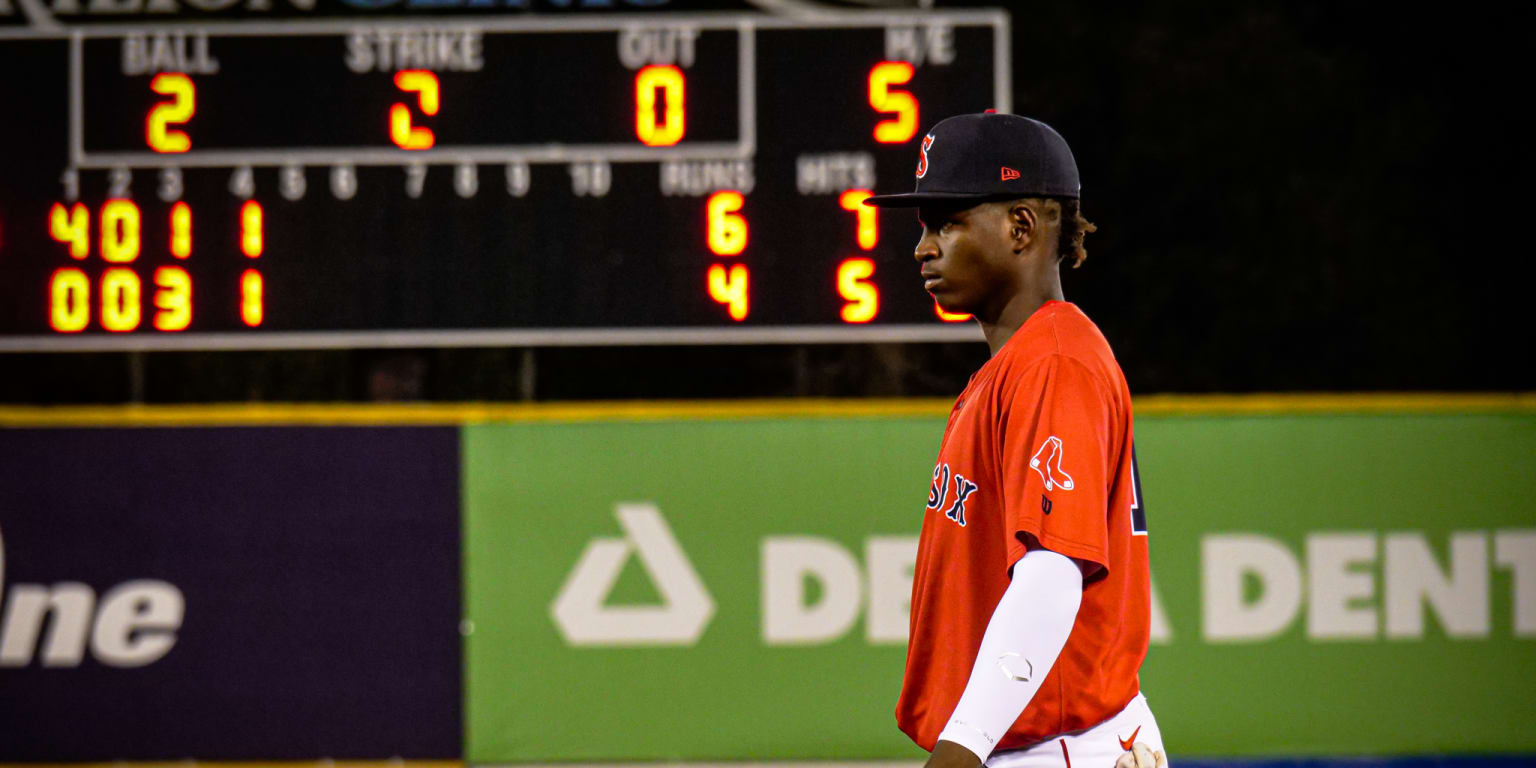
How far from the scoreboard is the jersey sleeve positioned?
3057 millimetres

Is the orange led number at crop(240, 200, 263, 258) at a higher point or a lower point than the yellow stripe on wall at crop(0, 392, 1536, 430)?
higher

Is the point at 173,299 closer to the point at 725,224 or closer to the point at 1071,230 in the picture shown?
the point at 725,224

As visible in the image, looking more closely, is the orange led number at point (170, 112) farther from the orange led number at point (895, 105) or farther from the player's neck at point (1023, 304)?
the player's neck at point (1023, 304)

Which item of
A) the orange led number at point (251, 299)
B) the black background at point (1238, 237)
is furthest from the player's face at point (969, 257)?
the black background at point (1238, 237)

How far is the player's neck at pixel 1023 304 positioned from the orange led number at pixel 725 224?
2933 millimetres

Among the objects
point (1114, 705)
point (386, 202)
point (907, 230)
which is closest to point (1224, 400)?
point (907, 230)

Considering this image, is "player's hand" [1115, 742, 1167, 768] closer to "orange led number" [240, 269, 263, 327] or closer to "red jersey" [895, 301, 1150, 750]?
"red jersey" [895, 301, 1150, 750]

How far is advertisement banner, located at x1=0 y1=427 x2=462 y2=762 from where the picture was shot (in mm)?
4586

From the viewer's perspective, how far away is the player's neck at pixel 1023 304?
1.65 m

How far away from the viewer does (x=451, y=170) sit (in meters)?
4.59

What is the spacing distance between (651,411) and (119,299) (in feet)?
5.57

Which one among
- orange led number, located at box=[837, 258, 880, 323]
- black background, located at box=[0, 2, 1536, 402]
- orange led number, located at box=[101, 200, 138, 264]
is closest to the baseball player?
orange led number, located at box=[837, 258, 880, 323]

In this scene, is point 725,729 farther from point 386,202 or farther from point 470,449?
point 386,202

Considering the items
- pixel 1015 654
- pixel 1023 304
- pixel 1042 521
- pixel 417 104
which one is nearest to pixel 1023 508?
pixel 1042 521
